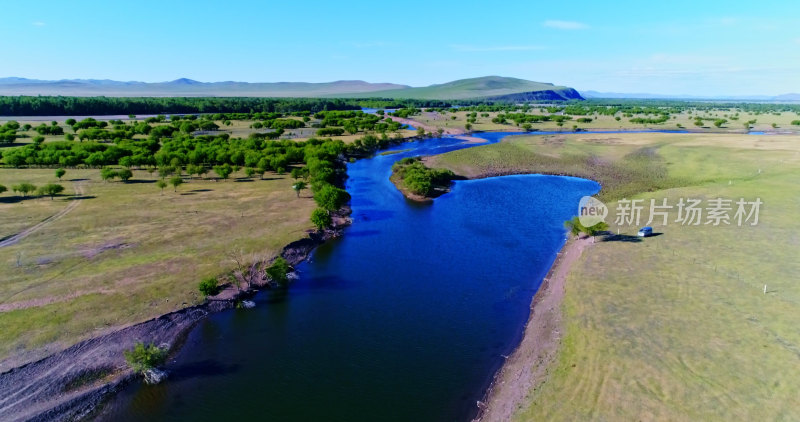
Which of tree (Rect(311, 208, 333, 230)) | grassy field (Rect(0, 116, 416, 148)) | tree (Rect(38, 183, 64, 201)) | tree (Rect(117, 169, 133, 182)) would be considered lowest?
tree (Rect(311, 208, 333, 230))

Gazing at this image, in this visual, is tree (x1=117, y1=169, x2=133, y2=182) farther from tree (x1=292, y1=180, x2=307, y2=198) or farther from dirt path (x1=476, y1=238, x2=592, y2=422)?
dirt path (x1=476, y1=238, x2=592, y2=422)

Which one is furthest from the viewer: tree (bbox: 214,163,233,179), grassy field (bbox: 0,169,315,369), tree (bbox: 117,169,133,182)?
tree (bbox: 214,163,233,179)

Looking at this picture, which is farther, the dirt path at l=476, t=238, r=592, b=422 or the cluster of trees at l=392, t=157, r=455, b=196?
the cluster of trees at l=392, t=157, r=455, b=196

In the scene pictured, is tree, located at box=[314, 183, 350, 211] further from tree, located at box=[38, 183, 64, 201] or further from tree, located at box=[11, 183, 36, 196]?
tree, located at box=[11, 183, 36, 196]

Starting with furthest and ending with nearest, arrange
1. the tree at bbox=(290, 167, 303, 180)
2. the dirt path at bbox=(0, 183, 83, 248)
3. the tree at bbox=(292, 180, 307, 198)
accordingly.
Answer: the tree at bbox=(290, 167, 303, 180) → the tree at bbox=(292, 180, 307, 198) → the dirt path at bbox=(0, 183, 83, 248)

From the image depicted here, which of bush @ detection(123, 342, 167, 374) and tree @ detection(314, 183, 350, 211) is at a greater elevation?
tree @ detection(314, 183, 350, 211)

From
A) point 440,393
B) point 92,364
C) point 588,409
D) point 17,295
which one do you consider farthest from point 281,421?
point 17,295

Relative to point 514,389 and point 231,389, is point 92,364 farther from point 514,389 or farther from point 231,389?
point 514,389

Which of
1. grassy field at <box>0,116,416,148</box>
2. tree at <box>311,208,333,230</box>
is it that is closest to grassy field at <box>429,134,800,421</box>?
tree at <box>311,208,333,230</box>
